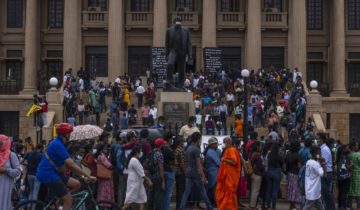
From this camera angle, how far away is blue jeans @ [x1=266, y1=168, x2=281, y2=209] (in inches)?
792

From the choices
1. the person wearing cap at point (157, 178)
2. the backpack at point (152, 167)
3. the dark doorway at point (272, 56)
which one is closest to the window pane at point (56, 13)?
the dark doorway at point (272, 56)

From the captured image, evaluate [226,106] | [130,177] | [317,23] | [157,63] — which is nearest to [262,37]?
[317,23]

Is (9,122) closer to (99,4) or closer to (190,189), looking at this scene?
(99,4)

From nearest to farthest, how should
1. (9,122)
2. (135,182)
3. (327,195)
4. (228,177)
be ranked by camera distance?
(135,182) < (228,177) < (327,195) < (9,122)

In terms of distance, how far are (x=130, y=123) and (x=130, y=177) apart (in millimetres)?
18127

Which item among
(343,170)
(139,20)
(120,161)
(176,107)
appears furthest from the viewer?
(139,20)

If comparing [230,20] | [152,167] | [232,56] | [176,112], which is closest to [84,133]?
[176,112]

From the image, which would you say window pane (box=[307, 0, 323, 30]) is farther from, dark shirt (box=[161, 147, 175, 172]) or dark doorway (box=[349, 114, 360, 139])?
dark shirt (box=[161, 147, 175, 172])

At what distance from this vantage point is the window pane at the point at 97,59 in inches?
2071

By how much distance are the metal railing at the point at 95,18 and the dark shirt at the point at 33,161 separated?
33450 millimetres

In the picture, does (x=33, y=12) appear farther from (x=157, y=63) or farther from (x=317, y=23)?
(x=317, y=23)

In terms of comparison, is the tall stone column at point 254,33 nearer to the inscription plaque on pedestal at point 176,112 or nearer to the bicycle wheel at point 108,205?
the inscription plaque on pedestal at point 176,112

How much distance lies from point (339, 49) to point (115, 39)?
14149 mm

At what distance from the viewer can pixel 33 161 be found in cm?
1900
